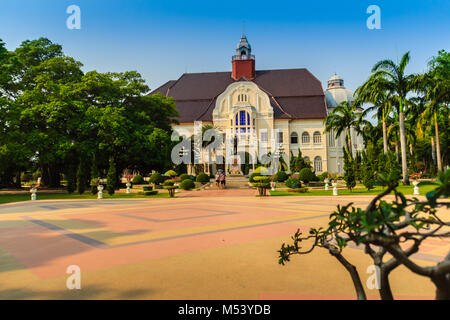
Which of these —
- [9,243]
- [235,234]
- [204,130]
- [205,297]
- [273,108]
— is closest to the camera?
[205,297]

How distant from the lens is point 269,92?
2090 inches

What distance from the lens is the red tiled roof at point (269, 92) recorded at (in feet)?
164

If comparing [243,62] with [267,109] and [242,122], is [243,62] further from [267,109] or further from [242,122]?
[242,122]

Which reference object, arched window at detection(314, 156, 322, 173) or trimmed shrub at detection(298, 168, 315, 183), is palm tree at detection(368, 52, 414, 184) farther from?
arched window at detection(314, 156, 322, 173)

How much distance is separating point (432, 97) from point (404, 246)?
25558 millimetres

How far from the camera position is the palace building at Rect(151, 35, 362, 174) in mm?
48188

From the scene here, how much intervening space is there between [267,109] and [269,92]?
6313 millimetres

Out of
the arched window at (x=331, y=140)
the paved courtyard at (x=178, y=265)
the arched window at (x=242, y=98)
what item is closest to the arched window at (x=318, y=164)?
the arched window at (x=331, y=140)

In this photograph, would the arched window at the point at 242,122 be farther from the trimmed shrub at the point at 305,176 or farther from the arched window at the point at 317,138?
the trimmed shrub at the point at 305,176

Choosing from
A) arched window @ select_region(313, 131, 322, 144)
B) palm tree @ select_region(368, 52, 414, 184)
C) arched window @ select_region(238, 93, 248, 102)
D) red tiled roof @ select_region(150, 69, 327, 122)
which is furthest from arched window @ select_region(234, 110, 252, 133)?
palm tree @ select_region(368, 52, 414, 184)

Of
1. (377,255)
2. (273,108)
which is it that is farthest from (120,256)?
(273,108)

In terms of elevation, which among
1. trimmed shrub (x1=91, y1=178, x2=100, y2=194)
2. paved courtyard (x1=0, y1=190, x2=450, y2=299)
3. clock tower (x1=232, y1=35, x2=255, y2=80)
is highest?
clock tower (x1=232, y1=35, x2=255, y2=80)
